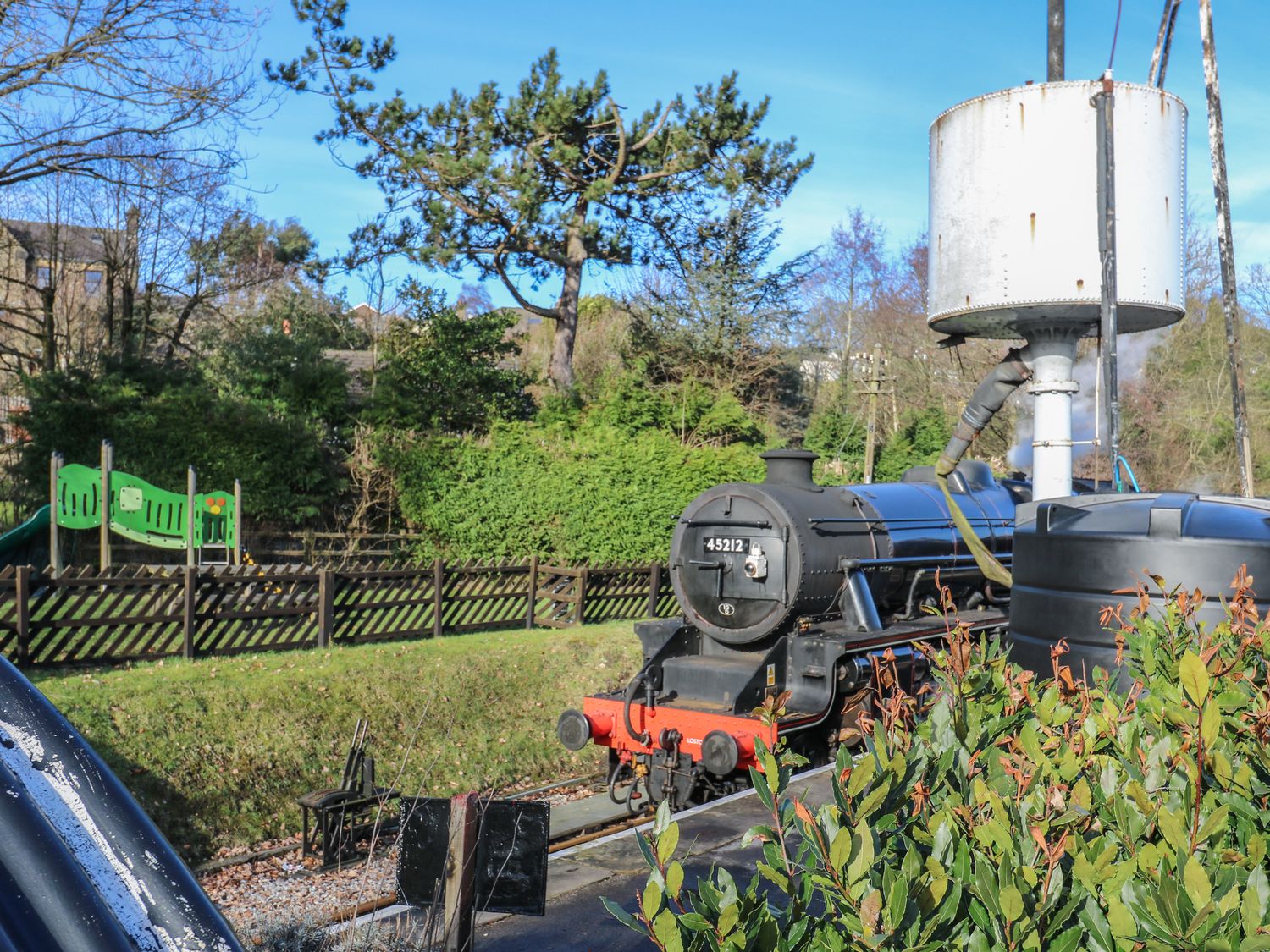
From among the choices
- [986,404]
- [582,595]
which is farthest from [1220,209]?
[582,595]

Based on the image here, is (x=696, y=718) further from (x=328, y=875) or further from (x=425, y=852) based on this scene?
(x=425, y=852)

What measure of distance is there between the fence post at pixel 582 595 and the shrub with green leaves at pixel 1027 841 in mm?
12735

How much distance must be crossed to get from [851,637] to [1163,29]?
21.8ft

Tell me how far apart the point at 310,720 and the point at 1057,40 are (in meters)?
8.86

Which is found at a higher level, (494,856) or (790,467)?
(790,467)

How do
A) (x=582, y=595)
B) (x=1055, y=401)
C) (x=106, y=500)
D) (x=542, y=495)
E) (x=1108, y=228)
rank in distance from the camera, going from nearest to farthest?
1. (x=1108, y=228)
2. (x=1055, y=401)
3. (x=106, y=500)
4. (x=582, y=595)
5. (x=542, y=495)

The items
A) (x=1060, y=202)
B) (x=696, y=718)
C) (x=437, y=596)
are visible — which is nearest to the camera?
(x=1060, y=202)

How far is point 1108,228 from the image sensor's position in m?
8.02

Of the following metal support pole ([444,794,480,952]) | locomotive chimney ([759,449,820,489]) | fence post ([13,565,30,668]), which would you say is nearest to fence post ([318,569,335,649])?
fence post ([13,565,30,668])

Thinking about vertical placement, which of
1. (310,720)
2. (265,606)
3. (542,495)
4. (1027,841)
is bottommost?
(310,720)

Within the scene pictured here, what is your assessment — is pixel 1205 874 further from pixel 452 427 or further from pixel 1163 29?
pixel 452 427

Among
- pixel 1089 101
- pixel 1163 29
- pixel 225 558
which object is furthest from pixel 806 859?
pixel 225 558

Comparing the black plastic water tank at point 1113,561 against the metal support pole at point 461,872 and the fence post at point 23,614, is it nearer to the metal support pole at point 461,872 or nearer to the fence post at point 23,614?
the metal support pole at point 461,872

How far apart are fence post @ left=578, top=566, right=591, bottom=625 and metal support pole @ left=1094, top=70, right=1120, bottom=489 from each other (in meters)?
8.72
